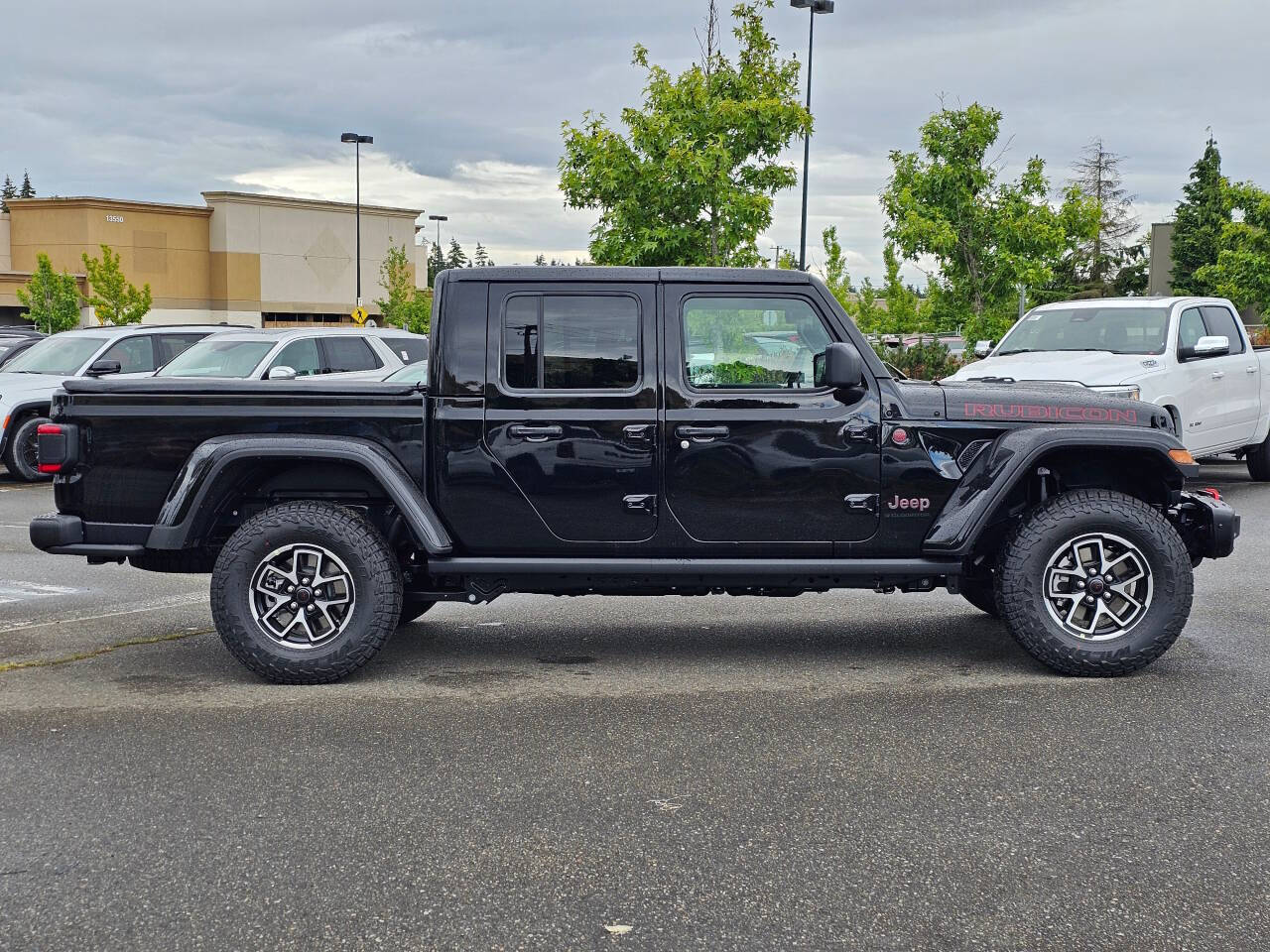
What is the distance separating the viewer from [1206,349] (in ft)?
38.9

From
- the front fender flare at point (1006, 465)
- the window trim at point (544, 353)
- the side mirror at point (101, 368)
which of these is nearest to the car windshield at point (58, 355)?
the side mirror at point (101, 368)

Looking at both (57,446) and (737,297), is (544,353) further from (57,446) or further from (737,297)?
(57,446)

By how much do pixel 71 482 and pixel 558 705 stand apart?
8.45 ft

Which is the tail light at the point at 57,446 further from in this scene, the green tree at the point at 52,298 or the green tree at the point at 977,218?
the green tree at the point at 52,298

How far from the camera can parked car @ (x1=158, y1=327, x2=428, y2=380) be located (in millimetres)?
14383

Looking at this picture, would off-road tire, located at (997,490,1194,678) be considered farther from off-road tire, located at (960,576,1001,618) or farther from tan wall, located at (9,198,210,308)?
tan wall, located at (9,198,210,308)

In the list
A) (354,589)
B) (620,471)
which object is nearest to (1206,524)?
(620,471)

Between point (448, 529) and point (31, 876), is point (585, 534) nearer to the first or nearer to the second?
point (448, 529)

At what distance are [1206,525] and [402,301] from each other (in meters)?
58.1

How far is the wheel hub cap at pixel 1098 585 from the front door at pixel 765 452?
3.01 ft

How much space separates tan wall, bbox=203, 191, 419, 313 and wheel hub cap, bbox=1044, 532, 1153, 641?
68.5 m

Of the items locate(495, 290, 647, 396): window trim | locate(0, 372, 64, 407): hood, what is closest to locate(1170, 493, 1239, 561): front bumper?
locate(495, 290, 647, 396): window trim

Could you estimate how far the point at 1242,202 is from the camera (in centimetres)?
2795

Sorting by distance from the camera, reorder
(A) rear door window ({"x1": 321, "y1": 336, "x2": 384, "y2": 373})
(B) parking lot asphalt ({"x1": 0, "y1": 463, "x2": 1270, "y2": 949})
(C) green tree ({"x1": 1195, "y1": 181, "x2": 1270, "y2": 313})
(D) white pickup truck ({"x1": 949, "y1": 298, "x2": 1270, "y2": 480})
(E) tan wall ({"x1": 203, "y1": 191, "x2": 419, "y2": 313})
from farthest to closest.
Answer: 1. (E) tan wall ({"x1": 203, "y1": 191, "x2": 419, "y2": 313})
2. (C) green tree ({"x1": 1195, "y1": 181, "x2": 1270, "y2": 313})
3. (A) rear door window ({"x1": 321, "y1": 336, "x2": 384, "y2": 373})
4. (D) white pickup truck ({"x1": 949, "y1": 298, "x2": 1270, "y2": 480})
5. (B) parking lot asphalt ({"x1": 0, "y1": 463, "x2": 1270, "y2": 949})
